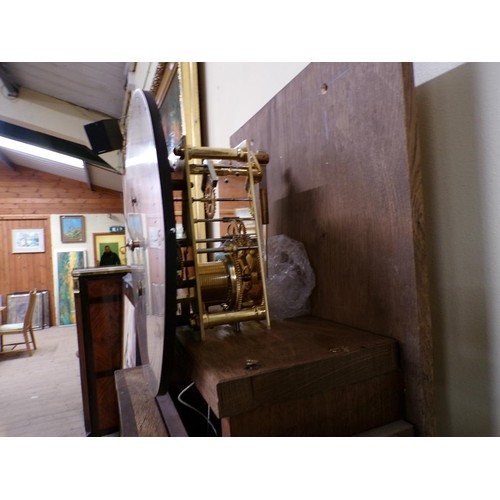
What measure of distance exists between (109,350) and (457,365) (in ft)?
5.57

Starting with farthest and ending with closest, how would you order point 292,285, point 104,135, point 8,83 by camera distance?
point 8,83, point 104,135, point 292,285

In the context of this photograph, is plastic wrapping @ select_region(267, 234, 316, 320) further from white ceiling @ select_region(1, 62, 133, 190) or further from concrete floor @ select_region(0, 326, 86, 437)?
white ceiling @ select_region(1, 62, 133, 190)

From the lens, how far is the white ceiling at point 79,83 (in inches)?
103

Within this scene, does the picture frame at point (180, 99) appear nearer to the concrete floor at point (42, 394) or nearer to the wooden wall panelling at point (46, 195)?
the concrete floor at point (42, 394)

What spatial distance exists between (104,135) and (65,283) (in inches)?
110

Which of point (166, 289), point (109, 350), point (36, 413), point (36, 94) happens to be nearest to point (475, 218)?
point (166, 289)

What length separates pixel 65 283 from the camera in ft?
15.0

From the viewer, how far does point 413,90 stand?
478 millimetres

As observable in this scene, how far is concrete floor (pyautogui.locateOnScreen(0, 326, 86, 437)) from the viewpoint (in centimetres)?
193

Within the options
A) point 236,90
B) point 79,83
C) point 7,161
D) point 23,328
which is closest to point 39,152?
point 7,161

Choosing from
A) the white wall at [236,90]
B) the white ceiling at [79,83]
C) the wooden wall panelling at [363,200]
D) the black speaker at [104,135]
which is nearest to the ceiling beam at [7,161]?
the white ceiling at [79,83]

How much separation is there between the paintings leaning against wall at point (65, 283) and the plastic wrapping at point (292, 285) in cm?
444

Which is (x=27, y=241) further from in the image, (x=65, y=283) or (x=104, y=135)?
(x=104, y=135)
